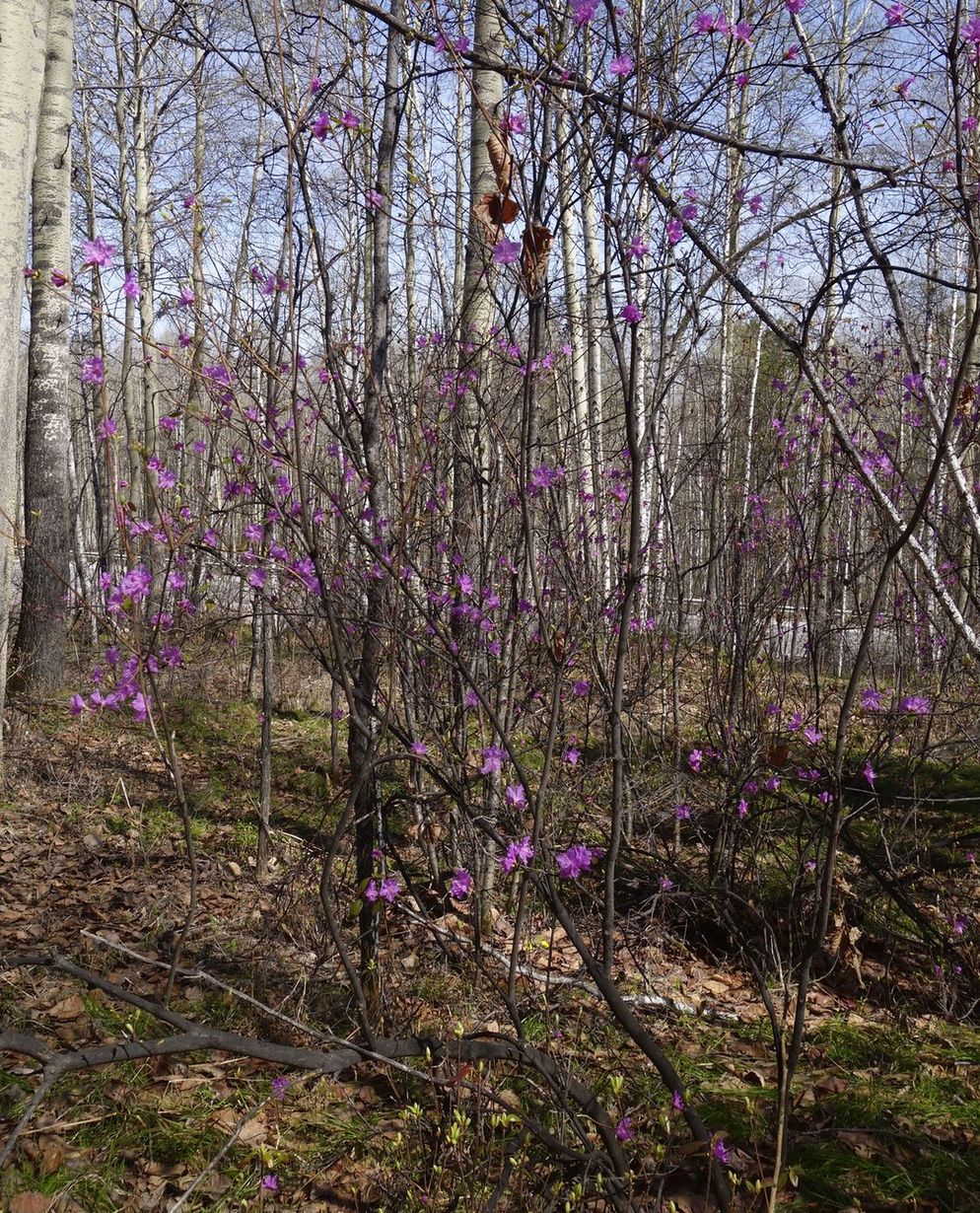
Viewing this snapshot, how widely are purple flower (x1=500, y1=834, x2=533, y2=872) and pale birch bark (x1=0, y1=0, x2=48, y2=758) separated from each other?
279cm

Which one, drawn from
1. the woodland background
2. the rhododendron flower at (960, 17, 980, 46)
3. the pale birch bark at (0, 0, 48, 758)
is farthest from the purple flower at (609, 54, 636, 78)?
the pale birch bark at (0, 0, 48, 758)

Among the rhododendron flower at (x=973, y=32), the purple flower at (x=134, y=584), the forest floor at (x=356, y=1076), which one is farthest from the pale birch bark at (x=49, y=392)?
the rhododendron flower at (x=973, y=32)

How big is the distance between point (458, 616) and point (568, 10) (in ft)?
6.25

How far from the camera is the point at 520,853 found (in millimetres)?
2055

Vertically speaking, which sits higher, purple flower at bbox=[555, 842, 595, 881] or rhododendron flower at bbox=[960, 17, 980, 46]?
rhododendron flower at bbox=[960, 17, 980, 46]

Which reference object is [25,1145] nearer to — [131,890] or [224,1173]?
[224,1173]

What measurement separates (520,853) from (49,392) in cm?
569

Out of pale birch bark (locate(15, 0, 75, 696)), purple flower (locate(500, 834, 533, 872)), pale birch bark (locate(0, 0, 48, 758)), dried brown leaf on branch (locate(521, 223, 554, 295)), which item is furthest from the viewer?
pale birch bark (locate(15, 0, 75, 696))

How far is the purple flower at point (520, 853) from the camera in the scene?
205 cm

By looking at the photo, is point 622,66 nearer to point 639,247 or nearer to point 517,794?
point 639,247

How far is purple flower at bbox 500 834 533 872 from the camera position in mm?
2047

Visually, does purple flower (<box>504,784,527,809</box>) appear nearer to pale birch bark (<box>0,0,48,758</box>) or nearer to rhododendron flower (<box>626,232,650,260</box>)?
rhododendron flower (<box>626,232,650,260</box>)

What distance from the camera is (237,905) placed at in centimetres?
386

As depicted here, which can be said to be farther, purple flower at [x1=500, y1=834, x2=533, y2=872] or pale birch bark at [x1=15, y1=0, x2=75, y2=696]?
pale birch bark at [x1=15, y1=0, x2=75, y2=696]
